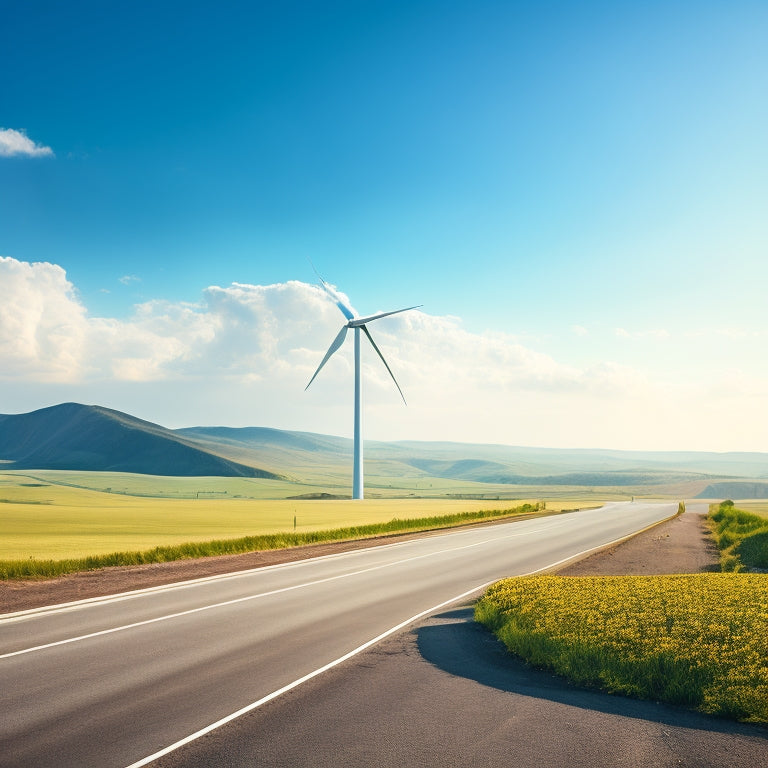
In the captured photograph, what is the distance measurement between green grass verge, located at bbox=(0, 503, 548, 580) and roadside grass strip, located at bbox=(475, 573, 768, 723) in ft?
54.8

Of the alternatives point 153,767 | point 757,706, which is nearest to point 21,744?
point 153,767

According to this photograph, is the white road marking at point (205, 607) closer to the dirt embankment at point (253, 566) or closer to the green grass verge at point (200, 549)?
the dirt embankment at point (253, 566)

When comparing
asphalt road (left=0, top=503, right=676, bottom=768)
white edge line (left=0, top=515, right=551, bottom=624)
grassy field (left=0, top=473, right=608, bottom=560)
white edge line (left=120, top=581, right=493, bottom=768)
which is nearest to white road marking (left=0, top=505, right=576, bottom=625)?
white edge line (left=0, top=515, right=551, bottom=624)

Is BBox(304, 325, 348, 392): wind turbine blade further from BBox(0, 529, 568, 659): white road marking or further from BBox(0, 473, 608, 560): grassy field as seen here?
BBox(0, 529, 568, 659): white road marking

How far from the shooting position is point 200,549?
31781mm

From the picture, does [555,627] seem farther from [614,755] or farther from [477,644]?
[614,755]

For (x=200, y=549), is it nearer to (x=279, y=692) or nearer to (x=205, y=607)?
(x=205, y=607)

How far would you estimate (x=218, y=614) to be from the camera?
1658 centimetres

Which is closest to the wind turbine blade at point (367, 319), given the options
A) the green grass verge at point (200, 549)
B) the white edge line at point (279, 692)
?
the green grass verge at point (200, 549)

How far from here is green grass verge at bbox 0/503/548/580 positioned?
76.2ft

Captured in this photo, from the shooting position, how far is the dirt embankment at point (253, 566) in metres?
19.8

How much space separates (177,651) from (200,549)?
20049 millimetres

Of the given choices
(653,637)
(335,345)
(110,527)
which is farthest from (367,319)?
(653,637)

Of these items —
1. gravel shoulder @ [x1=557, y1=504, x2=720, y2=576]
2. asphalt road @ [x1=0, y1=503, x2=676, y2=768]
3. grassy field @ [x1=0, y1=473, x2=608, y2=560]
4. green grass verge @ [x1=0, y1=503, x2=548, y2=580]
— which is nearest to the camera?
asphalt road @ [x1=0, y1=503, x2=676, y2=768]
